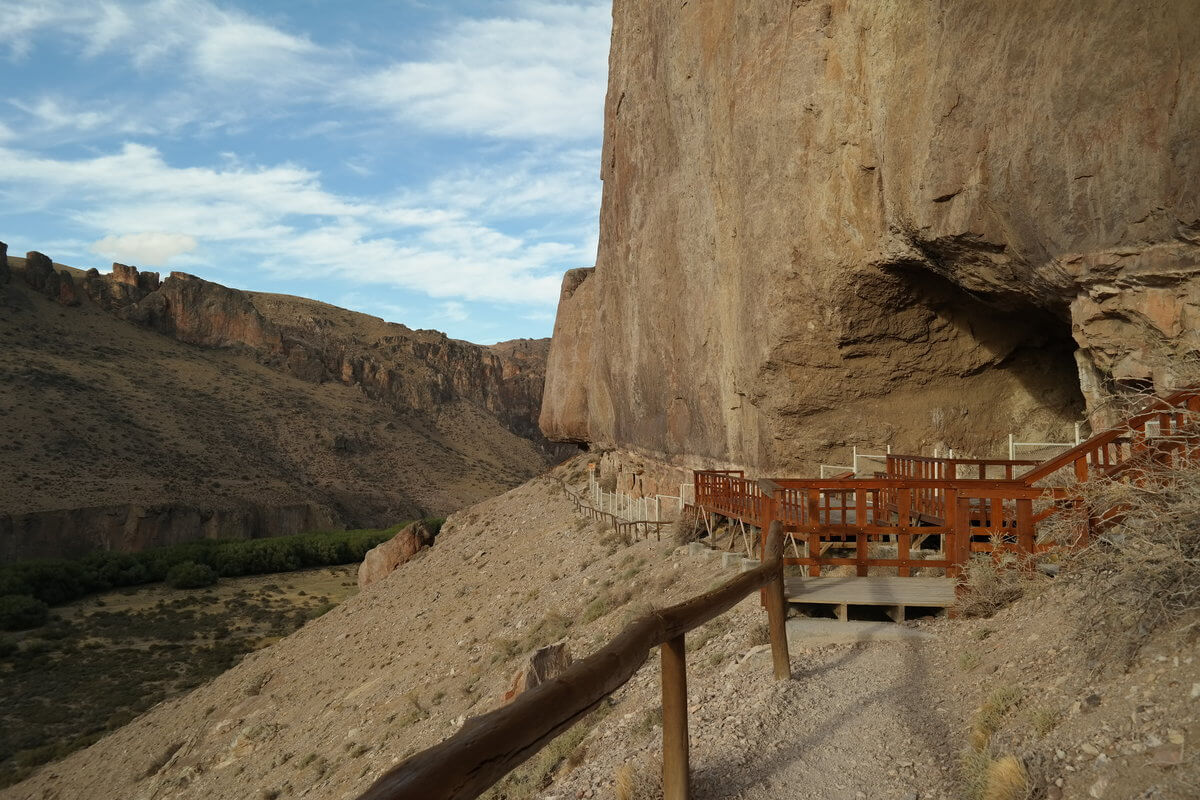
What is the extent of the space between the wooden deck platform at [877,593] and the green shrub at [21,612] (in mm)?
43523

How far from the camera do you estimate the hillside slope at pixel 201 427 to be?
5769 centimetres

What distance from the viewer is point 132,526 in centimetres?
5716

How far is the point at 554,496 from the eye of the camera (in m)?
36.6

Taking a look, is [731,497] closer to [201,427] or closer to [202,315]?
[201,427]

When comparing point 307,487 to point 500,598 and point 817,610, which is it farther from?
point 817,610

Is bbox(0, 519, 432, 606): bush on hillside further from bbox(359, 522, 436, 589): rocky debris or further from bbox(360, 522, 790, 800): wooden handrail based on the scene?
bbox(360, 522, 790, 800): wooden handrail

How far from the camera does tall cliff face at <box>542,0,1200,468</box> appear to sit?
9.65 metres

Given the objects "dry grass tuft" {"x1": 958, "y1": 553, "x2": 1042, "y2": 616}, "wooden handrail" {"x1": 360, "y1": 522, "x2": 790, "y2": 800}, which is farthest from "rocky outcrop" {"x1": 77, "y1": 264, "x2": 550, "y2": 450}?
"wooden handrail" {"x1": 360, "y1": 522, "x2": 790, "y2": 800}

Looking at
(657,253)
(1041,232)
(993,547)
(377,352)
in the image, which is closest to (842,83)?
(1041,232)

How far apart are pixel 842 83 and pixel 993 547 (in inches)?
329

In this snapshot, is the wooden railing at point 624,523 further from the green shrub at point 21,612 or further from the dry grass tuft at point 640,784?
the green shrub at point 21,612

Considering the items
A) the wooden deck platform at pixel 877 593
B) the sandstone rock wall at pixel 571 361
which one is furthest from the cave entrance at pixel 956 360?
the sandstone rock wall at pixel 571 361

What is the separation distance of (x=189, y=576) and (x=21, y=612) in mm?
9625

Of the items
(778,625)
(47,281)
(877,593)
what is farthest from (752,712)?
(47,281)
